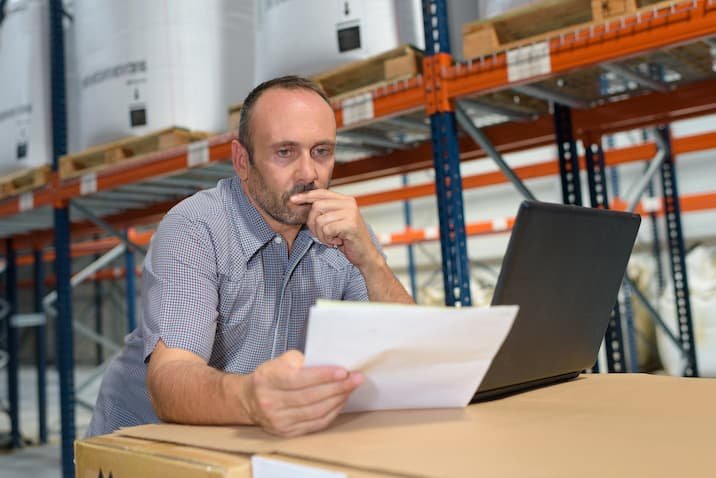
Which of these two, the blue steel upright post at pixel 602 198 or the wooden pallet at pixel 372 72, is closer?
the wooden pallet at pixel 372 72

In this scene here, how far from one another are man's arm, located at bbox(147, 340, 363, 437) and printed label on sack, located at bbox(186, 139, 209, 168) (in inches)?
77.4

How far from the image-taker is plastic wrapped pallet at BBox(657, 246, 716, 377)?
→ 5750 mm

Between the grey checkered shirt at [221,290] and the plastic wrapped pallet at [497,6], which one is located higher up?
the plastic wrapped pallet at [497,6]

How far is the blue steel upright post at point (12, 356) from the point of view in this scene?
18.2 ft

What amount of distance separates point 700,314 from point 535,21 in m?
4.59

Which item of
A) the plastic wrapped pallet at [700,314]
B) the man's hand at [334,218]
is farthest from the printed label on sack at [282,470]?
the plastic wrapped pallet at [700,314]

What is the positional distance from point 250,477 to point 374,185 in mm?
10260

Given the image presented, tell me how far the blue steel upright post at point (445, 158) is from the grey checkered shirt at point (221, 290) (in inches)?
20.6

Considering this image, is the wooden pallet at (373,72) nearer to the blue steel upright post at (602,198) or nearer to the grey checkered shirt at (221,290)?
the grey checkered shirt at (221,290)

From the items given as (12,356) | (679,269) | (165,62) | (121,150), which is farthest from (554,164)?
(12,356)

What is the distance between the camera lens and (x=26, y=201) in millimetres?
4039

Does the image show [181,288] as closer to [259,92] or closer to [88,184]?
[259,92]

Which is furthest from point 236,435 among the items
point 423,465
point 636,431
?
point 636,431

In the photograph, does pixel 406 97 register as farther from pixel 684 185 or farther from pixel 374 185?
pixel 374 185
